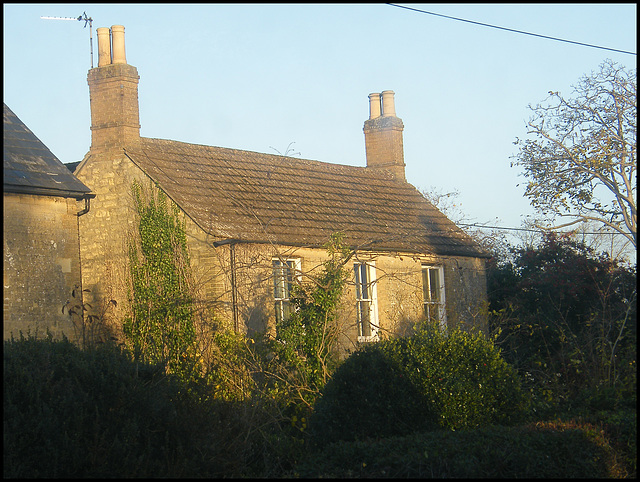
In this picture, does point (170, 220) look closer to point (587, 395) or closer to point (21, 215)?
point (21, 215)

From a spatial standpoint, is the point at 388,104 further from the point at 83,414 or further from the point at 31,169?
the point at 83,414

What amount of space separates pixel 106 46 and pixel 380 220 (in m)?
8.14

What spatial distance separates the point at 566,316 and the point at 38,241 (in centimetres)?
1280

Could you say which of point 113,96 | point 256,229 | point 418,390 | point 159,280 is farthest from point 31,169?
point 418,390

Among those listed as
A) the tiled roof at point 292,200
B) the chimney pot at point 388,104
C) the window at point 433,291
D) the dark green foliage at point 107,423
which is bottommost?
the dark green foliage at point 107,423

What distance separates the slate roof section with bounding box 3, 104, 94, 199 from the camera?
1527 cm

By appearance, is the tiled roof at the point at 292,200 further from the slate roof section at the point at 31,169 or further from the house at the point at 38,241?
the house at the point at 38,241

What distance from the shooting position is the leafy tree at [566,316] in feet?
47.7

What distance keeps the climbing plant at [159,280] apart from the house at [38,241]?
1.22 m

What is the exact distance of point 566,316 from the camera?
768 inches

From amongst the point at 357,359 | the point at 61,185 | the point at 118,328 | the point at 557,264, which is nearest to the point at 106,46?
the point at 61,185

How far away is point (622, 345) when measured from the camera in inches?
641

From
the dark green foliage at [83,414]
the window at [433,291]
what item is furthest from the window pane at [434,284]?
the dark green foliage at [83,414]

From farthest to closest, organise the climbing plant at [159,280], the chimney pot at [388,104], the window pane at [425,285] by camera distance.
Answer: the chimney pot at [388,104] → the window pane at [425,285] → the climbing plant at [159,280]
